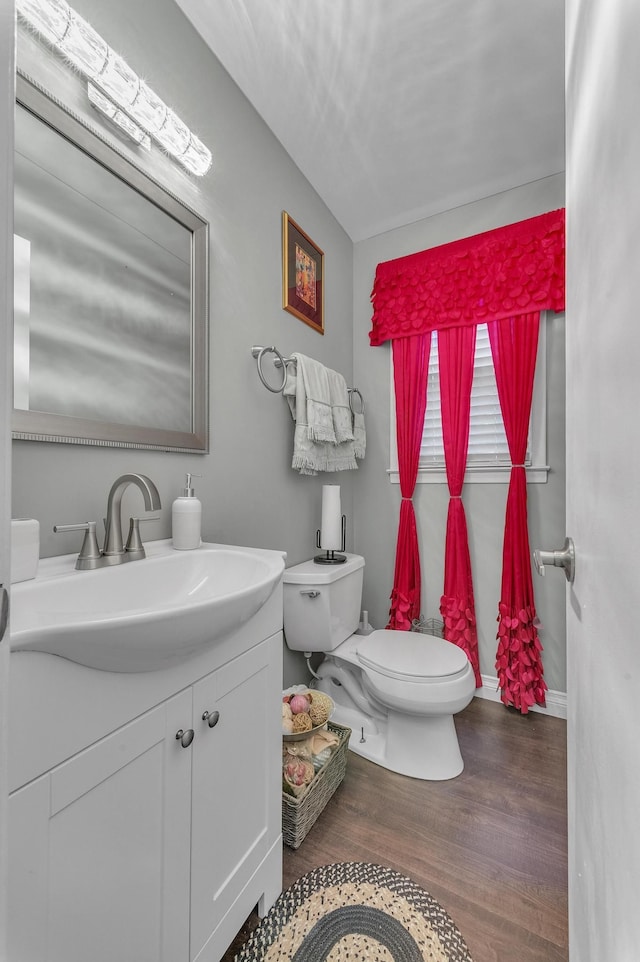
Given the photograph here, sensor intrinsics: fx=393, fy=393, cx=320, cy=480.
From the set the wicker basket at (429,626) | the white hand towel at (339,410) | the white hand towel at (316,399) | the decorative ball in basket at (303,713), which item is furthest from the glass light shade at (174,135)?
the wicker basket at (429,626)

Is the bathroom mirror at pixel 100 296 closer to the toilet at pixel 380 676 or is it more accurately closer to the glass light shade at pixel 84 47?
the glass light shade at pixel 84 47

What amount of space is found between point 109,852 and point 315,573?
102 cm

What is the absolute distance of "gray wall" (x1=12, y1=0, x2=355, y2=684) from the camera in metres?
0.91

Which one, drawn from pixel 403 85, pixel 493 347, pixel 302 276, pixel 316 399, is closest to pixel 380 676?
pixel 316 399

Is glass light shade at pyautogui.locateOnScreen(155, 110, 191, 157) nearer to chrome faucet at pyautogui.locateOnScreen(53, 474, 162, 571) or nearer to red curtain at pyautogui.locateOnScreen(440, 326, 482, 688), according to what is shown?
chrome faucet at pyautogui.locateOnScreen(53, 474, 162, 571)

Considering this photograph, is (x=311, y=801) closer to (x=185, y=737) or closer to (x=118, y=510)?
(x=185, y=737)

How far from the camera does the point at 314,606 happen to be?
1.56 m

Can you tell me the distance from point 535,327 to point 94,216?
1776 mm

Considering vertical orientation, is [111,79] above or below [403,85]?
below

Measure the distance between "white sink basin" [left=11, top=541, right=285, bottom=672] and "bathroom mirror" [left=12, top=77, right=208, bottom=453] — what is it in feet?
1.06

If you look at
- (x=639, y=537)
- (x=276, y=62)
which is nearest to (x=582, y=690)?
(x=639, y=537)

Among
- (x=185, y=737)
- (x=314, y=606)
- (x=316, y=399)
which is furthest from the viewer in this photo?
(x=316, y=399)

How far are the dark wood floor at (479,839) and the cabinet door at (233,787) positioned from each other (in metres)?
0.22

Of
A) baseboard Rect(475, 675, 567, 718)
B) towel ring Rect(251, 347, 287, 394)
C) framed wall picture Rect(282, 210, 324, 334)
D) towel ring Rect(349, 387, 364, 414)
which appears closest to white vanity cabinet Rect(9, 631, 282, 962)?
towel ring Rect(251, 347, 287, 394)
